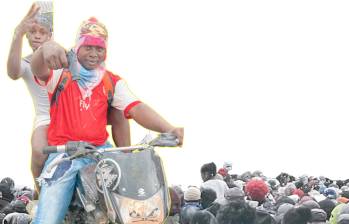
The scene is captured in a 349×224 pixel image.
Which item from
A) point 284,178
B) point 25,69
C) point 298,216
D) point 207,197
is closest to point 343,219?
point 298,216

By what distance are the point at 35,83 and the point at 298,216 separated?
5.08 metres

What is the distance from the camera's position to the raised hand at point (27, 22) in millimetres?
6043

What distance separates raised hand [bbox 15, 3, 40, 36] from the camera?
19.8 ft

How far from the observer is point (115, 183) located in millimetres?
5336

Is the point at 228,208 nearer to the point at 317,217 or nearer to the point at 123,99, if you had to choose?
the point at 317,217

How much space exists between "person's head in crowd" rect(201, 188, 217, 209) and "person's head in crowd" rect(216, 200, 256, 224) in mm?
3069

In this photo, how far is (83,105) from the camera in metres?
6.01

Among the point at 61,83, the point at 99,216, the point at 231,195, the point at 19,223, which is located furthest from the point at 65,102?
the point at 231,195

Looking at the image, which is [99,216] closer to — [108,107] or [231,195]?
[108,107]

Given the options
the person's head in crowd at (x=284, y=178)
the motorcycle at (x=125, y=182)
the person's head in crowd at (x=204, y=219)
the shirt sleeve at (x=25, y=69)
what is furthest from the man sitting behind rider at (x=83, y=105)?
the person's head in crowd at (x=284, y=178)

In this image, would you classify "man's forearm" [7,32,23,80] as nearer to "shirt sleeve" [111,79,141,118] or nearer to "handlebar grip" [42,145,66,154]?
"shirt sleeve" [111,79,141,118]

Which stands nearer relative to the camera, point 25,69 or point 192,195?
point 25,69

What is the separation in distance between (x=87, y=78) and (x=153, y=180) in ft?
3.59

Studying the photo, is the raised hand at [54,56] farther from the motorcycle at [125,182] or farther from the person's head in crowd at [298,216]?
the person's head in crowd at [298,216]
